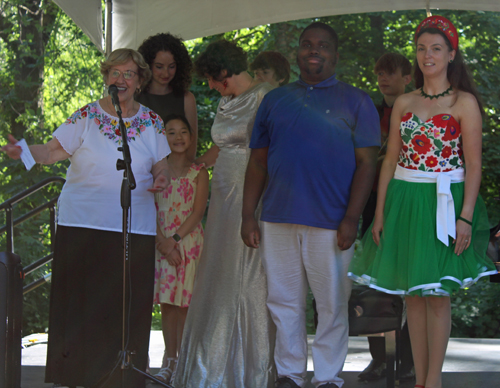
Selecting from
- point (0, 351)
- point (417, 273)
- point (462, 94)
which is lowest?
point (0, 351)

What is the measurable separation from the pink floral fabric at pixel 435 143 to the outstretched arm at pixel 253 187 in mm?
736

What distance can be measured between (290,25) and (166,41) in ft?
15.9

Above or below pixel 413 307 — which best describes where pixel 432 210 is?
above

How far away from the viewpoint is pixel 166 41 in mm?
3934

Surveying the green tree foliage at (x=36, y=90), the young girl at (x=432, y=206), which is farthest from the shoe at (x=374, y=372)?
the green tree foliage at (x=36, y=90)

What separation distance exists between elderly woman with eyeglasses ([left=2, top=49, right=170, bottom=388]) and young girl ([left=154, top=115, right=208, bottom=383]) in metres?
0.49

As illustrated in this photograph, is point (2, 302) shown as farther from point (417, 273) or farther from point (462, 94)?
point (462, 94)

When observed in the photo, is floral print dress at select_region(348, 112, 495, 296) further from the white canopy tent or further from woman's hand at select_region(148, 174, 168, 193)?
the white canopy tent

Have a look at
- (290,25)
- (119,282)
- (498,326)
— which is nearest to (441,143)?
(119,282)

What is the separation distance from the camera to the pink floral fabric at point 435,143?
2.96 meters

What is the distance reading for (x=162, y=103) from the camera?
153 inches

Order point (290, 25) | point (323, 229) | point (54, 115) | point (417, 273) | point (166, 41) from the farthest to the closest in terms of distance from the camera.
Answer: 1. point (54, 115)
2. point (290, 25)
3. point (166, 41)
4. point (323, 229)
5. point (417, 273)

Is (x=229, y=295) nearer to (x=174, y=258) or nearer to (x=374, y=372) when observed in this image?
(x=174, y=258)

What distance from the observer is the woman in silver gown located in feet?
11.2
